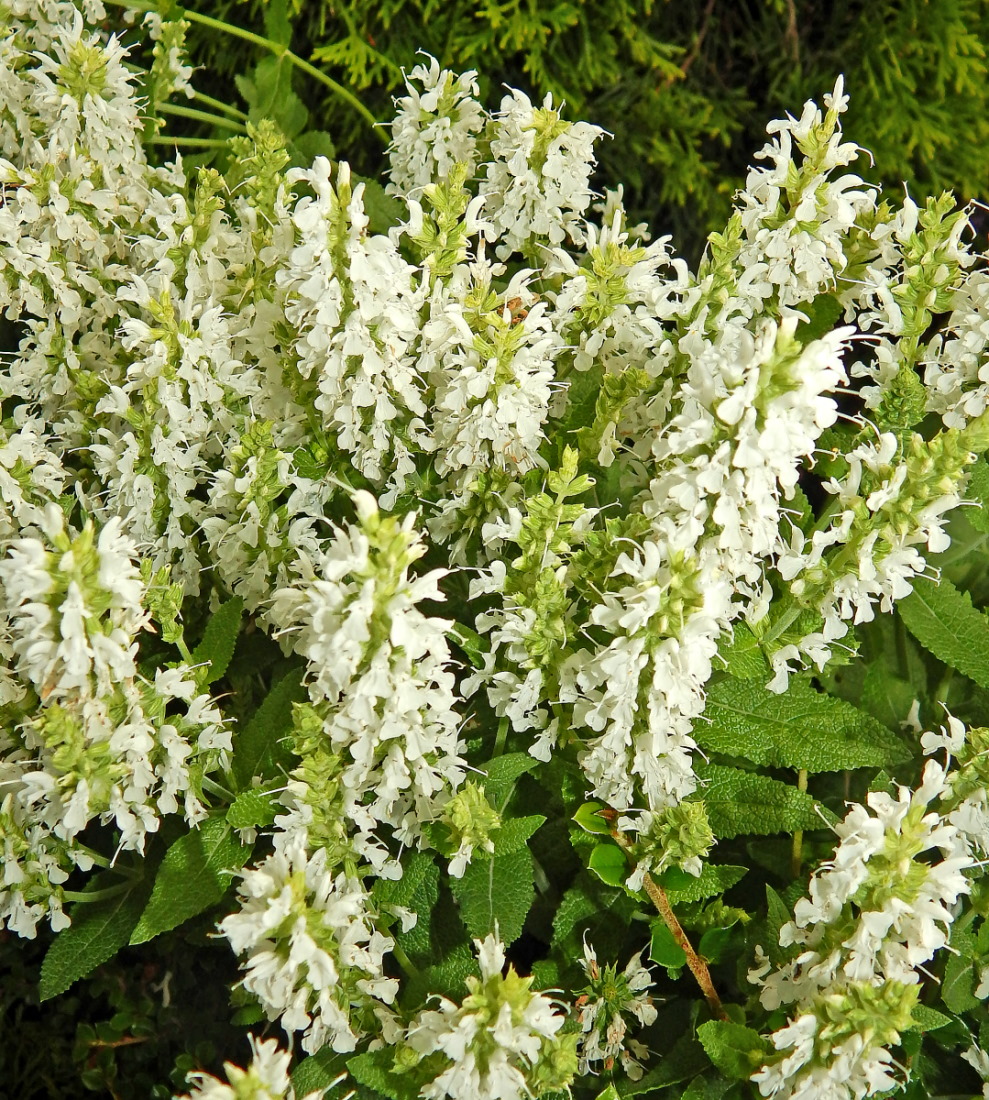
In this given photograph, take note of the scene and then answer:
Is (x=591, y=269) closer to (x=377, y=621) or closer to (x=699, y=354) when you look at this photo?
(x=699, y=354)

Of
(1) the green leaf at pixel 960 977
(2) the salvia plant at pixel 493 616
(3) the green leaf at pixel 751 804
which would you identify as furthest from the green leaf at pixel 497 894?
(1) the green leaf at pixel 960 977

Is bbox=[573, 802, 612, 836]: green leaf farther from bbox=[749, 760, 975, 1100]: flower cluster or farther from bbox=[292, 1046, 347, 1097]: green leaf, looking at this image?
bbox=[292, 1046, 347, 1097]: green leaf

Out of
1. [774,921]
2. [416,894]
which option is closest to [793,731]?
[774,921]

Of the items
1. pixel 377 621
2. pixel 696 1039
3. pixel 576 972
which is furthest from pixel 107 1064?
pixel 377 621

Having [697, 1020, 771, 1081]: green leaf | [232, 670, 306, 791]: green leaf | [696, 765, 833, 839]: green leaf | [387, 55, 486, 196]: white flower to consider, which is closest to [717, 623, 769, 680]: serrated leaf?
[696, 765, 833, 839]: green leaf

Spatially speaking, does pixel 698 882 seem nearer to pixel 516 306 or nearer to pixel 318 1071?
pixel 318 1071

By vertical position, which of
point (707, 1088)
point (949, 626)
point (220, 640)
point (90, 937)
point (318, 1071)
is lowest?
point (90, 937)

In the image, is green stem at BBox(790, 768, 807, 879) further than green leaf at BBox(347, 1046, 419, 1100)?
Yes
